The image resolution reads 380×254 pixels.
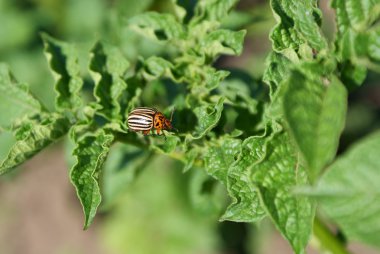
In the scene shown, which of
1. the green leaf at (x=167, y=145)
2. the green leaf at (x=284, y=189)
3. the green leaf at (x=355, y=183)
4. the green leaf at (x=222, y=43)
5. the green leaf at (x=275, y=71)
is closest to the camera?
the green leaf at (x=355, y=183)

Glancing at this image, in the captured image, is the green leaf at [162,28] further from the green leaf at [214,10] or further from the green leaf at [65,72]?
the green leaf at [65,72]

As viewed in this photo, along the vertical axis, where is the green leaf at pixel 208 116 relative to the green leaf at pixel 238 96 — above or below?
above

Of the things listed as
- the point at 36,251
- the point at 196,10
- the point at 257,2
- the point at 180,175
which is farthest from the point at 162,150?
the point at 36,251

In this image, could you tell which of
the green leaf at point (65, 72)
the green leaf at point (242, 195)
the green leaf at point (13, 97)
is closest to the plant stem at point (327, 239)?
the green leaf at point (242, 195)

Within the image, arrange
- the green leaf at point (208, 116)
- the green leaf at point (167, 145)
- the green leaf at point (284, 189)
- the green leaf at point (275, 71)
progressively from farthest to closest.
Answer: the green leaf at point (167, 145) < the green leaf at point (208, 116) < the green leaf at point (275, 71) < the green leaf at point (284, 189)

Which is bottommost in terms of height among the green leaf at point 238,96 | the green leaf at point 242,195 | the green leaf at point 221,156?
the green leaf at point 238,96

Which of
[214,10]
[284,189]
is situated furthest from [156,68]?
[284,189]

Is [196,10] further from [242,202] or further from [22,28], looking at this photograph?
[22,28]

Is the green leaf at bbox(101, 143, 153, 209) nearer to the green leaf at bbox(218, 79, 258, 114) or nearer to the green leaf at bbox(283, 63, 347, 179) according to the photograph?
the green leaf at bbox(218, 79, 258, 114)
